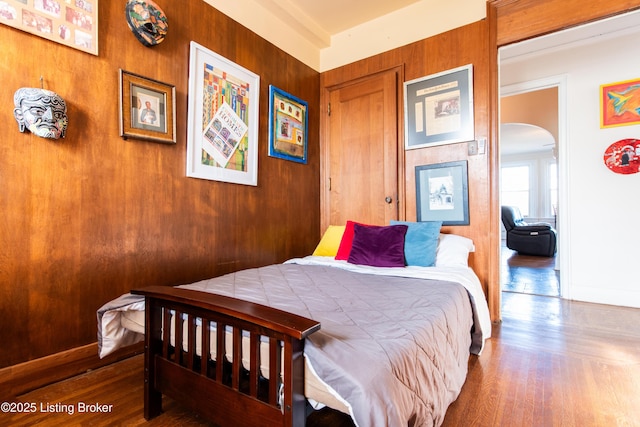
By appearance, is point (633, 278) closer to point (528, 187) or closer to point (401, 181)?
point (401, 181)

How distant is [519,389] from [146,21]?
10.0ft

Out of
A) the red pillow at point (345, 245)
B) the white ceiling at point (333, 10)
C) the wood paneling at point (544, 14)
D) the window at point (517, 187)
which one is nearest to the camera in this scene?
the wood paneling at point (544, 14)

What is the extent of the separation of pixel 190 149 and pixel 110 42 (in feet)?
2.53

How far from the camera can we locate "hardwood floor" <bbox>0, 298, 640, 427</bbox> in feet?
4.33

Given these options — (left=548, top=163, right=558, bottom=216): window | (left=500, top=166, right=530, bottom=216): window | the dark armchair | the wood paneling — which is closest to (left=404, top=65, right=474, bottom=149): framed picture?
the wood paneling

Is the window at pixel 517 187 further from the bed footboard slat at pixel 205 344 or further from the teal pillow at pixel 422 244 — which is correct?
the bed footboard slat at pixel 205 344

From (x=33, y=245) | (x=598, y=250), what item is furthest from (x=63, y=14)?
(x=598, y=250)

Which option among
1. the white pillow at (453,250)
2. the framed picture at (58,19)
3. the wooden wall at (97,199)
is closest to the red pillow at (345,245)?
the white pillow at (453,250)

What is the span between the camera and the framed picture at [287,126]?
2920 mm

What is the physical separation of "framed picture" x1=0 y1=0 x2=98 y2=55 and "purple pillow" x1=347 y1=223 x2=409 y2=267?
216 cm

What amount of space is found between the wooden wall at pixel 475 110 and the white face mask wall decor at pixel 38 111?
2.64m

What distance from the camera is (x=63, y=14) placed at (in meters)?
1.67

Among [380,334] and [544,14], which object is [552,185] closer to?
[544,14]

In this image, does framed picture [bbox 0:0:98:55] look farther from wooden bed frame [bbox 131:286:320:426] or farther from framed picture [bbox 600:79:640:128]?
framed picture [bbox 600:79:640:128]
